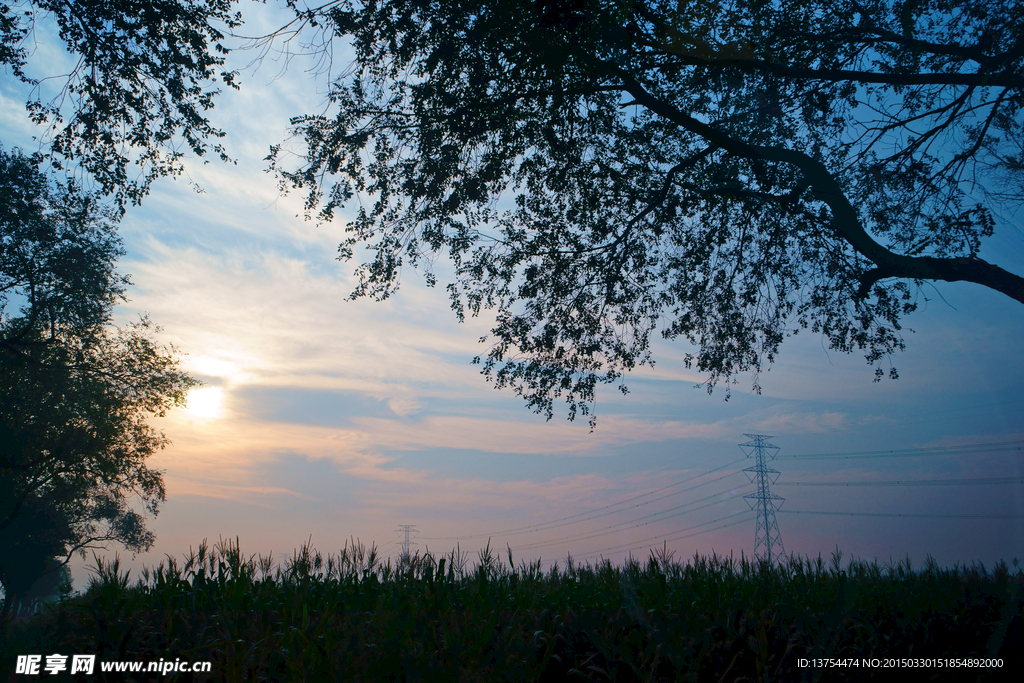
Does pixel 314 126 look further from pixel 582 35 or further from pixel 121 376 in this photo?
pixel 121 376

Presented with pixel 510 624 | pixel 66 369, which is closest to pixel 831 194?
pixel 510 624

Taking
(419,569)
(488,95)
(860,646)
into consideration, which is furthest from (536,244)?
(860,646)

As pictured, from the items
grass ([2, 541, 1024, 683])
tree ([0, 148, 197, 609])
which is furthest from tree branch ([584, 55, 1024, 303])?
tree ([0, 148, 197, 609])

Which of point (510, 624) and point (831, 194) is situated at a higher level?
point (831, 194)

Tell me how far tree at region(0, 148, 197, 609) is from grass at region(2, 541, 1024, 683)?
63.4 feet

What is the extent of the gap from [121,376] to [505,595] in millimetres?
26446

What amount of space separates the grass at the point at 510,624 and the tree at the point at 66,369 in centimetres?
1932

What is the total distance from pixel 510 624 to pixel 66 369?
25.5 meters

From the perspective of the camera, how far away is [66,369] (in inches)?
911

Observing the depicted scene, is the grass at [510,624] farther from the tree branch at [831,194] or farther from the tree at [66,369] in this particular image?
the tree at [66,369]

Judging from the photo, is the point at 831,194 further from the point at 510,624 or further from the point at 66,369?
the point at 66,369

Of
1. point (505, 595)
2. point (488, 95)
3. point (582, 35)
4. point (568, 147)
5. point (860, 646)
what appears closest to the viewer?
point (860, 646)

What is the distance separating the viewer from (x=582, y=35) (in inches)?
430

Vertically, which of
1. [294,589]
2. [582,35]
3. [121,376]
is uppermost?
[582,35]
